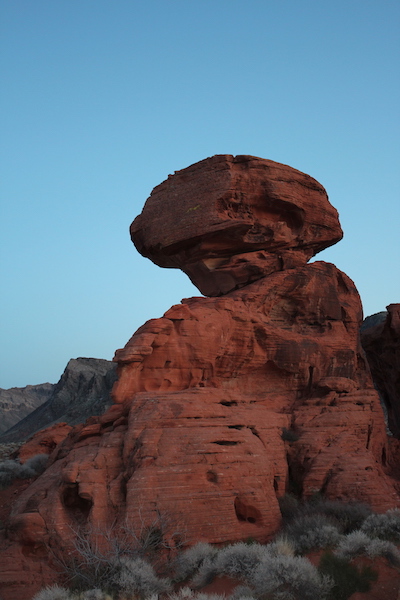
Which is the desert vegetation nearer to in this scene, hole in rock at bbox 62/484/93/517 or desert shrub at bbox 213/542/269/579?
desert shrub at bbox 213/542/269/579

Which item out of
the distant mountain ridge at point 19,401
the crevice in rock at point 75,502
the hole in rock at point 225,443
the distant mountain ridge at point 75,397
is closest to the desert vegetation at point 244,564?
the crevice in rock at point 75,502

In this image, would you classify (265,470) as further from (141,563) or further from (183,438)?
(141,563)

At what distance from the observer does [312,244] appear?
2123 cm

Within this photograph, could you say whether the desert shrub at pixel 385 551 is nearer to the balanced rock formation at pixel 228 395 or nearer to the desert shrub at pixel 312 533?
the desert shrub at pixel 312 533

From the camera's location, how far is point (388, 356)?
27.8 metres

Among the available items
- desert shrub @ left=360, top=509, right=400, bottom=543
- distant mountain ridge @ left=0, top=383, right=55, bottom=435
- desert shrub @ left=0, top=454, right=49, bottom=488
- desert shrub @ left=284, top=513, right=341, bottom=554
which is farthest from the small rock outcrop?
distant mountain ridge @ left=0, top=383, right=55, bottom=435

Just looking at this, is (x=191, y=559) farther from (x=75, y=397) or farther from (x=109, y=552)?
(x=75, y=397)

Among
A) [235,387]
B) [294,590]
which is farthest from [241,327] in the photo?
[294,590]

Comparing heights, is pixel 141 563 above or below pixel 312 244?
below

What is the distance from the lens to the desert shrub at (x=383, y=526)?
11.7m

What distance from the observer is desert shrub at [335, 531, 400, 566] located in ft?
34.2

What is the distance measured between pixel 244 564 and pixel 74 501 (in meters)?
4.83

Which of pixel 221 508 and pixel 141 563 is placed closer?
pixel 141 563

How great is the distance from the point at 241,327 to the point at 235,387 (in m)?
1.99
